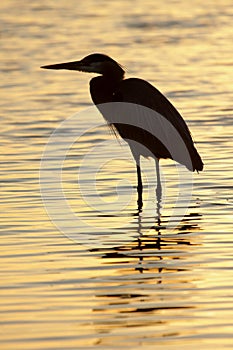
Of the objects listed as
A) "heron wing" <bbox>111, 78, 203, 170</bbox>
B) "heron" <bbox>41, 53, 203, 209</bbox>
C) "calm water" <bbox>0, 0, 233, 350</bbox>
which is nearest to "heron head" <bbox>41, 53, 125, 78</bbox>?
"heron" <bbox>41, 53, 203, 209</bbox>

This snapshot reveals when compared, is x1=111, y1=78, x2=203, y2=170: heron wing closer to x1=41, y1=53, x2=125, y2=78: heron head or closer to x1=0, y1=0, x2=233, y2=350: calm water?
x1=41, y1=53, x2=125, y2=78: heron head

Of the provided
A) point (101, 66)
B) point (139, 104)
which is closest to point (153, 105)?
point (139, 104)

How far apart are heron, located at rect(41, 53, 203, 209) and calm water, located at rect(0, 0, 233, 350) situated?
1.12 feet

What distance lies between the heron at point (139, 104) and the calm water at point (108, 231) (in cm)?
34

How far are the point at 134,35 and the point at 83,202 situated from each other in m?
17.3

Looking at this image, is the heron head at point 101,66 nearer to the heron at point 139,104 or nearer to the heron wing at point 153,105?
the heron at point 139,104

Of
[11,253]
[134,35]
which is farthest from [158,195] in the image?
[134,35]

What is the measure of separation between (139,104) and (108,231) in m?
2.46

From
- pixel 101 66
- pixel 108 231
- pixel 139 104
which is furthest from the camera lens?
pixel 101 66

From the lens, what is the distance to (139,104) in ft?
43.7

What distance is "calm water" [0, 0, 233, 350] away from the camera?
803 cm

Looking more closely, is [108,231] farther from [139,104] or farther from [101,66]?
[101,66]

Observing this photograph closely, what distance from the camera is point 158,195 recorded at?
42.0 feet

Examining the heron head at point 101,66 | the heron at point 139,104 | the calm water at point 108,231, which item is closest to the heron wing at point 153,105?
the heron at point 139,104
